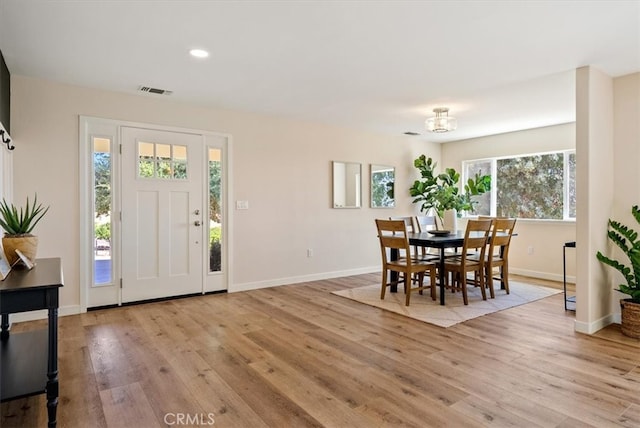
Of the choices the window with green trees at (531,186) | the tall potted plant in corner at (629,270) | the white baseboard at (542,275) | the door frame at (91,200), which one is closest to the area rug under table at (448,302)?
the white baseboard at (542,275)

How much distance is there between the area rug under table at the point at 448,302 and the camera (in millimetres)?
3592

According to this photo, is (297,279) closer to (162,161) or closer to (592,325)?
(162,161)

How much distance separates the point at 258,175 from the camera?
194 inches

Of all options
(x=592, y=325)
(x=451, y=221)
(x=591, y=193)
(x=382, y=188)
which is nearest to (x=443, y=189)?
(x=382, y=188)

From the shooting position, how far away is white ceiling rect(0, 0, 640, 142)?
2.31 metres

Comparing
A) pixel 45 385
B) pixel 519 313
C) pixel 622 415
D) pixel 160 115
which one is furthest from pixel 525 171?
pixel 45 385

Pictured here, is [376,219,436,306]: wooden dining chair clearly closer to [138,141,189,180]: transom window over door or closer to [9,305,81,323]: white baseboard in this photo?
[138,141,189,180]: transom window over door

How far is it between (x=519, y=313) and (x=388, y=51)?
9.29 feet

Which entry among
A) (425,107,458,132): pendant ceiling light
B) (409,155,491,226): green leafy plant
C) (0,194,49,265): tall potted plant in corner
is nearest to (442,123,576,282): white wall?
(409,155,491,226): green leafy plant

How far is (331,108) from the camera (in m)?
4.65

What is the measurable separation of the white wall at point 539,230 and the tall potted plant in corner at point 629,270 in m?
2.16

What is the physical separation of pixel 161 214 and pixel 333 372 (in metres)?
2.86

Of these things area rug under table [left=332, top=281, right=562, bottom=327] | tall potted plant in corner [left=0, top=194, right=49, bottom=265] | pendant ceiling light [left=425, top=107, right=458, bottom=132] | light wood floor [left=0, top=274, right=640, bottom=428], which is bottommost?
light wood floor [left=0, top=274, right=640, bottom=428]

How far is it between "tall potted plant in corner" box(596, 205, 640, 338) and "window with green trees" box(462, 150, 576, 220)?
228 centimetres
